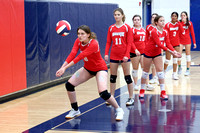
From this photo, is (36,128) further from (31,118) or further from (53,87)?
(53,87)

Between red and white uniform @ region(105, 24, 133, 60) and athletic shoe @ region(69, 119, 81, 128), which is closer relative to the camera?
athletic shoe @ region(69, 119, 81, 128)

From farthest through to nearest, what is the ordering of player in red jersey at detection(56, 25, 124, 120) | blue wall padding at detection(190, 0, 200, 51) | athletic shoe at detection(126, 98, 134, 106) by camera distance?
blue wall padding at detection(190, 0, 200, 51) → athletic shoe at detection(126, 98, 134, 106) → player in red jersey at detection(56, 25, 124, 120)

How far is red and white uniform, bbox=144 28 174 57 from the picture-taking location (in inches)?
331

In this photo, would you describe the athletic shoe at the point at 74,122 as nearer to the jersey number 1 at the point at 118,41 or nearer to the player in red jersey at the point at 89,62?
the player in red jersey at the point at 89,62

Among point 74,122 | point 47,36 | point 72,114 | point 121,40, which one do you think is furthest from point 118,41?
point 47,36

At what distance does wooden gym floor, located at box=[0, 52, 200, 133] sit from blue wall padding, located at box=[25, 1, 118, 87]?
68 cm

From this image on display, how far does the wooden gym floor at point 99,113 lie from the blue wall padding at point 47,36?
681 millimetres

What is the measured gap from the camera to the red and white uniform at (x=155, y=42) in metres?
8.41

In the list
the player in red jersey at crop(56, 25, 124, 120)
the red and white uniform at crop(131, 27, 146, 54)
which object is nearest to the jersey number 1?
the player in red jersey at crop(56, 25, 124, 120)

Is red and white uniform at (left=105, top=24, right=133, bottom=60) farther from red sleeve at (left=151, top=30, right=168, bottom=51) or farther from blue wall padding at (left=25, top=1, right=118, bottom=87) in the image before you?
blue wall padding at (left=25, top=1, right=118, bottom=87)

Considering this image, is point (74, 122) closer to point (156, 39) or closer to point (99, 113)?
point (99, 113)

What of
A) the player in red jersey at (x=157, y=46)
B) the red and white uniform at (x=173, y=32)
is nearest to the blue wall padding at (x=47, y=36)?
the red and white uniform at (x=173, y=32)

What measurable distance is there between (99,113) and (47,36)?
13.4ft

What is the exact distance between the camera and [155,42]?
850 cm
